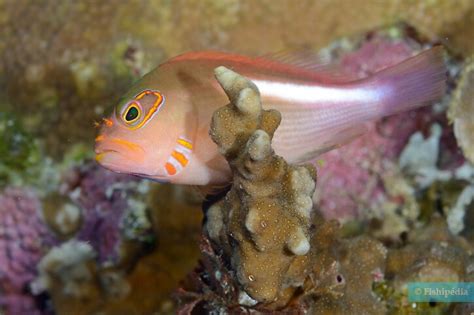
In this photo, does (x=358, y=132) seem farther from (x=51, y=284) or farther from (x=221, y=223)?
(x=51, y=284)

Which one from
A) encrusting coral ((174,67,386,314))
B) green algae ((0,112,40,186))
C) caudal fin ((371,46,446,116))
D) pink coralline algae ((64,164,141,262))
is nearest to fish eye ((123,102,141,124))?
encrusting coral ((174,67,386,314))

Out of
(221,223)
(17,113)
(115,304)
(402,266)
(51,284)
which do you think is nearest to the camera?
(221,223)

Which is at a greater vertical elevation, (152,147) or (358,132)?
(358,132)

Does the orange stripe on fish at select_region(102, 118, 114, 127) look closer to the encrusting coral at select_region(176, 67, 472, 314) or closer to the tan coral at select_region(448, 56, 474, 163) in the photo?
the encrusting coral at select_region(176, 67, 472, 314)

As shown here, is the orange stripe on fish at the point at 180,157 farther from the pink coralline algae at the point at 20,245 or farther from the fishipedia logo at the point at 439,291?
the pink coralline algae at the point at 20,245

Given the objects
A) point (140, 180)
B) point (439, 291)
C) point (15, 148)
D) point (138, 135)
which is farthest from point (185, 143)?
point (15, 148)

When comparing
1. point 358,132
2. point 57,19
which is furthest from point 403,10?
point 57,19

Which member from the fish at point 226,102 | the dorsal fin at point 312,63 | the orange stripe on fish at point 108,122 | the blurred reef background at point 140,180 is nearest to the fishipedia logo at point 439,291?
the blurred reef background at point 140,180
